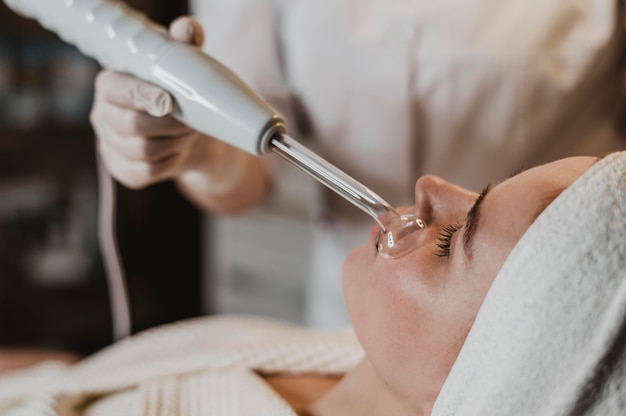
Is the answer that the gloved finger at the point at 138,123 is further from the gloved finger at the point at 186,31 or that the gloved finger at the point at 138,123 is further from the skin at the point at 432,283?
the skin at the point at 432,283

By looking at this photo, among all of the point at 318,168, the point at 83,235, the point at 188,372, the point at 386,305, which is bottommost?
the point at 83,235

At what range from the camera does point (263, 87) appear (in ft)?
3.71

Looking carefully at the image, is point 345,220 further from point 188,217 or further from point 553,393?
point 188,217

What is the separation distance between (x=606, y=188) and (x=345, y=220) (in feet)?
2.12

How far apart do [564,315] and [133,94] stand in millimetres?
471

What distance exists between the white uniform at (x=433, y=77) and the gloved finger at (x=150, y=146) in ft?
0.92

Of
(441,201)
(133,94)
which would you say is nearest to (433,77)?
(441,201)

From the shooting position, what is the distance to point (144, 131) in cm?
84

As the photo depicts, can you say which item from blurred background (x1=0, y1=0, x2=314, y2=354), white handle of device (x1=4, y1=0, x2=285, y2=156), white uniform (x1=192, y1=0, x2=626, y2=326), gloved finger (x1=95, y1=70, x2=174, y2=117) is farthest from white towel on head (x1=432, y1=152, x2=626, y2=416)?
blurred background (x1=0, y1=0, x2=314, y2=354)

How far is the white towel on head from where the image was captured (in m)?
0.56

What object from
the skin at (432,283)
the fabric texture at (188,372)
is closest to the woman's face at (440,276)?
the skin at (432,283)

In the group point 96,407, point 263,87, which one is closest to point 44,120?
point 263,87

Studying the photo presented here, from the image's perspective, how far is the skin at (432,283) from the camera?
0.66 m

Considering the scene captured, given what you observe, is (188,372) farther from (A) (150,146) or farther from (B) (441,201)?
(B) (441,201)
